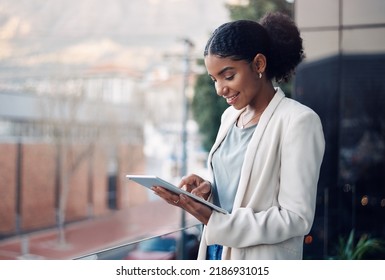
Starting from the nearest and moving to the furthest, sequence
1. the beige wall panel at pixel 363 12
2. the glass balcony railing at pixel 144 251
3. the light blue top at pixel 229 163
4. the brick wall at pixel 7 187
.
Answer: the light blue top at pixel 229 163 → the glass balcony railing at pixel 144 251 → the beige wall panel at pixel 363 12 → the brick wall at pixel 7 187

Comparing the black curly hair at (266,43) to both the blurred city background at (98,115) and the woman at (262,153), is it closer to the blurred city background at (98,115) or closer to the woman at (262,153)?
the woman at (262,153)

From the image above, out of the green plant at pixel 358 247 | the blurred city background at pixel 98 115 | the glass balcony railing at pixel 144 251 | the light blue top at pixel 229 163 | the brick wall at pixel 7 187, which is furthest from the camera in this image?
the brick wall at pixel 7 187

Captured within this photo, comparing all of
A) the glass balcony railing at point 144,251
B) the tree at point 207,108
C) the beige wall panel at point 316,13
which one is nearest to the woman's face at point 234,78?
the glass balcony railing at point 144,251

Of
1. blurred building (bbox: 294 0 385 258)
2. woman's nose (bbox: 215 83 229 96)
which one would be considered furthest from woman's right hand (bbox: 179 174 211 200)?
blurred building (bbox: 294 0 385 258)

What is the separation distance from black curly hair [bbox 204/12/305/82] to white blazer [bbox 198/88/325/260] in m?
0.07

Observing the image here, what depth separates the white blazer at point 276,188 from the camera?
0.98m

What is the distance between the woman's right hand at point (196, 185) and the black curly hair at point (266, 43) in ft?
0.92

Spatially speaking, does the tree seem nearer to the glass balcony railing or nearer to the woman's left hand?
the glass balcony railing

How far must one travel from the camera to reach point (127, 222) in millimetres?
15227

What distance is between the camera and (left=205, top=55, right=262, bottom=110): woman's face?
3.41 ft

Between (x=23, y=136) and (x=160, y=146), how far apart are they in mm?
4373

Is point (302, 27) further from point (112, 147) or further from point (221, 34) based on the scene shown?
point (112, 147)

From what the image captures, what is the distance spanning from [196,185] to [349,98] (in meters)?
2.31
